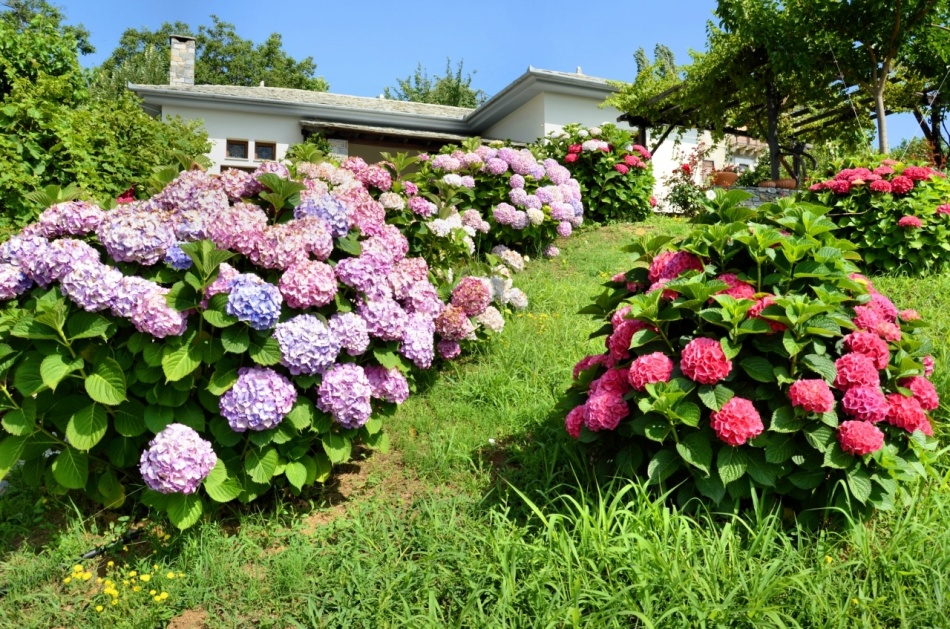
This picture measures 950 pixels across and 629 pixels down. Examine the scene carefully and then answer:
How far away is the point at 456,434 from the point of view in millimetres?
3021

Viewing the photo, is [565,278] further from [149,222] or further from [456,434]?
[149,222]

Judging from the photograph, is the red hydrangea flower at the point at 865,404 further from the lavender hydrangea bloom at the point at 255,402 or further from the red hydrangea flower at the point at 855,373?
the lavender hydrangea bloom at the point at 255,402

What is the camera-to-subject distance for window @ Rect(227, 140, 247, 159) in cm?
1368

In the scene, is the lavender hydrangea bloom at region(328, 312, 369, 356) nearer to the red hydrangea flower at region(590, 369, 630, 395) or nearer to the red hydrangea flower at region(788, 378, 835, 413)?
the red hydrangea flower at region(590, 369, 630, 395)

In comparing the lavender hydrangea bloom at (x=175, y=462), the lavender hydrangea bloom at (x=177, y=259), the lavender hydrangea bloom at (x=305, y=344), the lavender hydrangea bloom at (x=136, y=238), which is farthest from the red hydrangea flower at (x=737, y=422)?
the lavender hydrangea bloom at (x=136, y=238)

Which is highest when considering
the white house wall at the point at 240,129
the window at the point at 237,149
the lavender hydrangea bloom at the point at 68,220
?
the white house wall at the point at 240,129

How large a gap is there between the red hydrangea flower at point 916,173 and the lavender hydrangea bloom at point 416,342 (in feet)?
14.3

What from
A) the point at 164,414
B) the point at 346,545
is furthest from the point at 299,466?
the point at 164,414

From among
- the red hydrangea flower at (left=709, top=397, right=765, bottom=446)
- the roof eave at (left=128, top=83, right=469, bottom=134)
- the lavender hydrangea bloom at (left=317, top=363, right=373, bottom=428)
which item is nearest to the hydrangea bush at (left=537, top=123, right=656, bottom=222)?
the lavender hydrangea bloom at (left=317, top=363, right=373, bottom=428)

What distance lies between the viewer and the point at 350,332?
242cm

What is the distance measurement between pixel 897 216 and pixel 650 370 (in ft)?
13.0

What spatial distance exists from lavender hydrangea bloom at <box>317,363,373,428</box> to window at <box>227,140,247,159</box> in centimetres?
1276

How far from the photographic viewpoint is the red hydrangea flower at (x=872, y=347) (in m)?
2.04

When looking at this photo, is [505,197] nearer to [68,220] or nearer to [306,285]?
[306,285]
